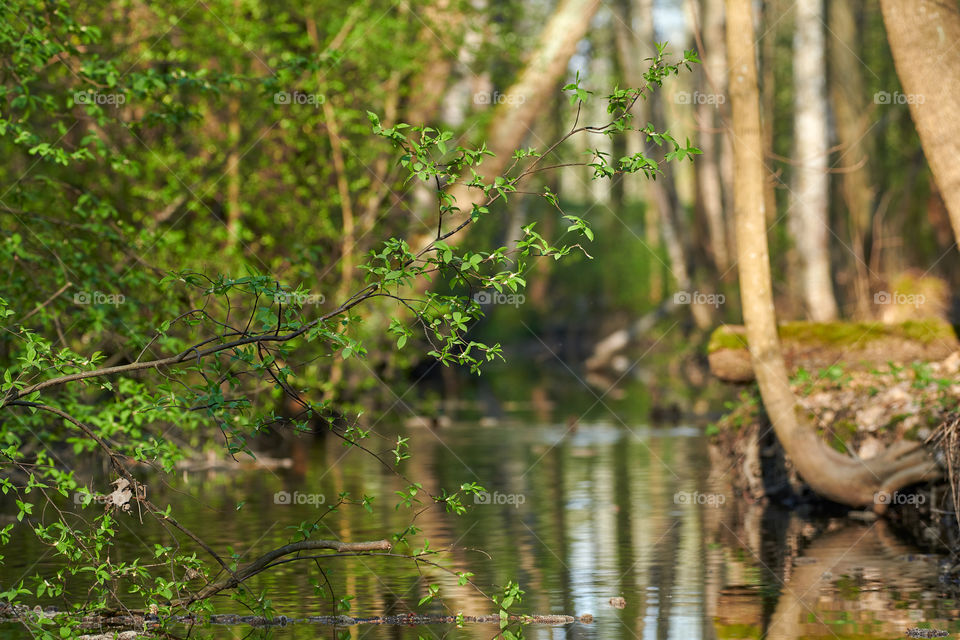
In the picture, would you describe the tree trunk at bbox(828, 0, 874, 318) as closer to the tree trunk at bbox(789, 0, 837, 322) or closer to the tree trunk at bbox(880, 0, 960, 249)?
the tree trunk at bbox(789, 0, 837, 322)

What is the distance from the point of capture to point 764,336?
478 inches

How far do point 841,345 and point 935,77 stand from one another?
4549 mm

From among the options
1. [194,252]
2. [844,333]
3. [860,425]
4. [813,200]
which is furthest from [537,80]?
[860,425]

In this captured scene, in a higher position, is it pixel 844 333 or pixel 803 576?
pixel 844 333

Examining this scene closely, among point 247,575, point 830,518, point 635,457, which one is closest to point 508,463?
point 635,457

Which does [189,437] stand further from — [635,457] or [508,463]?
[635,457]

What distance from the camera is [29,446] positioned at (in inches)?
539

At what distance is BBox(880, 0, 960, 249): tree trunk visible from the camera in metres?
10.4

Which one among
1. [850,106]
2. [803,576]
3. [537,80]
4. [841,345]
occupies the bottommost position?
[803,576]

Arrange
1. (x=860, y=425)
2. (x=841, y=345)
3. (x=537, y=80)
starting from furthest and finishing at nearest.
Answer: (x=537, y=80), (x=841, y=345), (x=860, y=425)

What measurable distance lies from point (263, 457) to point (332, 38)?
5.91 m

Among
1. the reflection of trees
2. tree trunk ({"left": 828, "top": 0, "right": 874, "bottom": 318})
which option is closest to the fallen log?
the reflection of trees

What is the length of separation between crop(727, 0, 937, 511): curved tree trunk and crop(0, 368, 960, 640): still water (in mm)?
429

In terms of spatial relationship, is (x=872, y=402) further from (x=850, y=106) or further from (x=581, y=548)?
(x=850, y=106)
